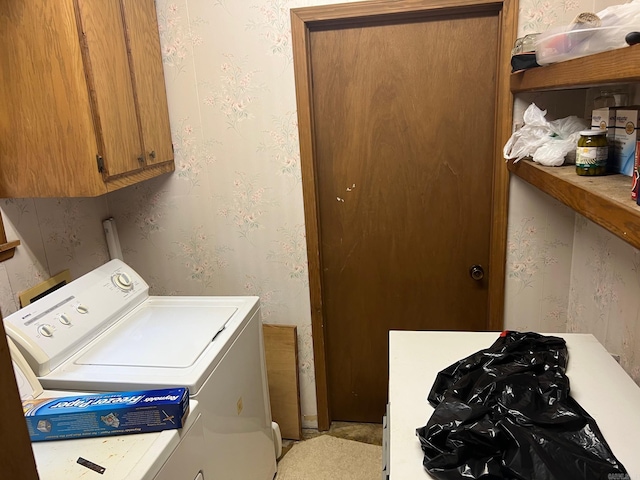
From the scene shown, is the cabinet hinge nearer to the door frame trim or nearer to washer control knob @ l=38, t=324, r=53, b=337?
washer control knob @ l=38, t=324, r=53, b=337

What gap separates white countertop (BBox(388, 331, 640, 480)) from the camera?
1167 millimetres

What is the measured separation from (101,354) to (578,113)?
210cm

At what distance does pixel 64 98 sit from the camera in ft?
5.71

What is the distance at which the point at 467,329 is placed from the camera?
248 cm

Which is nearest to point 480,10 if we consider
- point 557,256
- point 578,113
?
point 578,113

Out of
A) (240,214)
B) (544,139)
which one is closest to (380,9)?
(544,139)

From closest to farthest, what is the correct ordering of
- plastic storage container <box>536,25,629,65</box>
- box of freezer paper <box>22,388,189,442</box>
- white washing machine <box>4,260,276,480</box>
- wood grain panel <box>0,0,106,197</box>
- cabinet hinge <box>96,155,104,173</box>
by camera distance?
plastic storage container <box>536,25,629,65</box>, box of freezer paper <box>22,388,189,442</box>, white washing machine <box>4,260,276,480</box>, wood grain panel <box>0,0,106,197</box>, cabinet hinge <box>96,155,104,173</box>

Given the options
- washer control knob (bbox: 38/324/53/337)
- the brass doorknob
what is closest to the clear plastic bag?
the brass doorknob

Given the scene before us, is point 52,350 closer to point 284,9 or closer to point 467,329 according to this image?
point 284,9

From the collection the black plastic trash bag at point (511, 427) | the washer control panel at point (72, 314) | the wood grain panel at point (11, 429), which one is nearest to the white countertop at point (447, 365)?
the black plastic trash bag at point (511, 427)

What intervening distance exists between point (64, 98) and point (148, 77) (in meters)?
0.53

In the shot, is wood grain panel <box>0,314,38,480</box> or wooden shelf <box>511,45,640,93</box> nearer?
wood grain panel <box>0,314,38,480</box>

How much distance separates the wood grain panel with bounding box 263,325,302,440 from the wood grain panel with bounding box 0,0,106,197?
115 cm

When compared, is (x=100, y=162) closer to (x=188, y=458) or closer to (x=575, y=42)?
(x=188, y=458)
